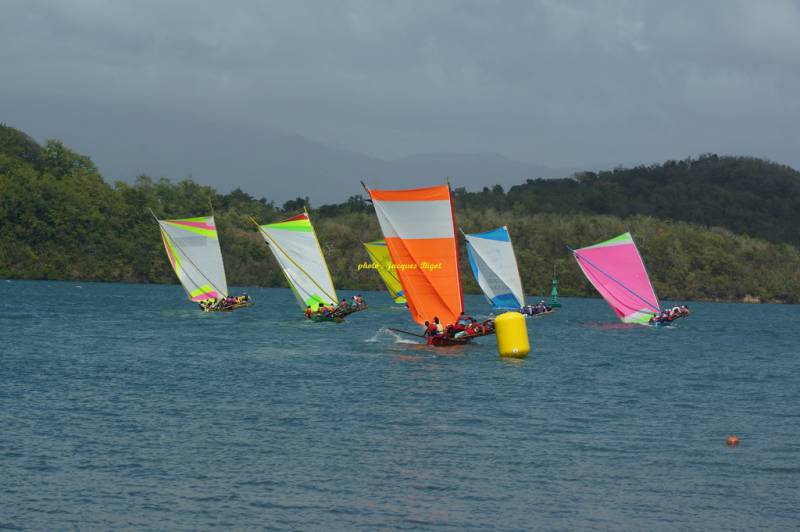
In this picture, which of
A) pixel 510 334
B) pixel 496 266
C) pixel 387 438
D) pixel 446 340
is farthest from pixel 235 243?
pixel 387 438

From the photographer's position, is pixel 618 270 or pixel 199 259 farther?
pixel 199 259

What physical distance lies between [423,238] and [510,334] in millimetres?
6714

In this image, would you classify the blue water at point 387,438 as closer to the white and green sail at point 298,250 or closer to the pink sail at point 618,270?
the white and green sail at point 298,250

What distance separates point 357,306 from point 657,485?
47963 mm

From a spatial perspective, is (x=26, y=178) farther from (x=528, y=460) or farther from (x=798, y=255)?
(x=528, y=460)

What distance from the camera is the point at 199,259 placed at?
271 feet

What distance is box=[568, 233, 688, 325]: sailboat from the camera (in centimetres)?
7556

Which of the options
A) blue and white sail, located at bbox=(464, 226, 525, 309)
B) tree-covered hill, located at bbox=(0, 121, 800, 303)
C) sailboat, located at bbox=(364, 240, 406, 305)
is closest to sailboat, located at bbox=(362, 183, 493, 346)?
blue and white sail, located at bbox=(464, 226, 525, 309)

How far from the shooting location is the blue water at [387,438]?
23.2m

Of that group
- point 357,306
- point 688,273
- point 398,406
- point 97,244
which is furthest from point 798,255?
point 398,406

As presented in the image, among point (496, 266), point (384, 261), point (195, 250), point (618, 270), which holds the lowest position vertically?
point (618, 270)

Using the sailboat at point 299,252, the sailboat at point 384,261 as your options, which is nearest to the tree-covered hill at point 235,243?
the sailboat at point 384,261

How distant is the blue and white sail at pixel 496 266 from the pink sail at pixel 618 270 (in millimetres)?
7164

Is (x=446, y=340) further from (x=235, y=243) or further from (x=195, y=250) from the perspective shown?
(x=235, y=243)
